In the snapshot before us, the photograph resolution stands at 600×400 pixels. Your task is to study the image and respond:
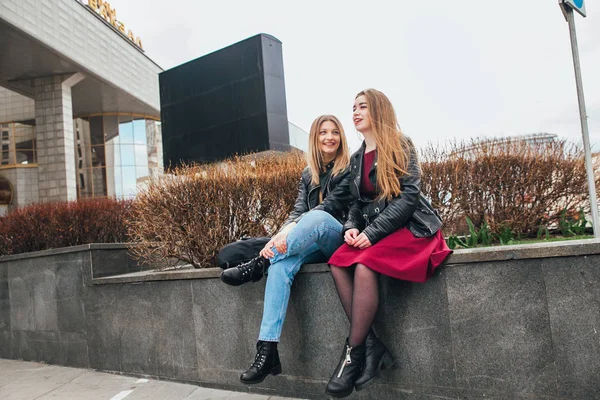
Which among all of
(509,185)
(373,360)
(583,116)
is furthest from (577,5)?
(373,360)

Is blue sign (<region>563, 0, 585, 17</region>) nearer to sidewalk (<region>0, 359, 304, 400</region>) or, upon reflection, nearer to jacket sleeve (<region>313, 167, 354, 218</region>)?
jacket sleeve (<region>313, 167, 354, 218</region>)

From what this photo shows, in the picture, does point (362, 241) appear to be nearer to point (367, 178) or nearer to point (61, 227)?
point (367, 178)

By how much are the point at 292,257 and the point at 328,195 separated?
630mm

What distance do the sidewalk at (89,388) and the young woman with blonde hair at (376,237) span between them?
3.69 ft

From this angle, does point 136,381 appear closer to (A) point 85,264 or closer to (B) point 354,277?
(A) point 85,264

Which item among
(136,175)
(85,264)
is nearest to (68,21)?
(136,175)

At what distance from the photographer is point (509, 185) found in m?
5.62

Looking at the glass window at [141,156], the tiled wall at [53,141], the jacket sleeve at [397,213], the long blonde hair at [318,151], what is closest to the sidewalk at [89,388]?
the jacket sleeve at [397,213]

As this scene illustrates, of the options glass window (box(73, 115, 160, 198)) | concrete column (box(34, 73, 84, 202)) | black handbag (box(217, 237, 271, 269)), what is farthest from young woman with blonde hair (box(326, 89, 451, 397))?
glass window (box(73, 115, 160, 198))

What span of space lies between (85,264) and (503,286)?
14.6 feet

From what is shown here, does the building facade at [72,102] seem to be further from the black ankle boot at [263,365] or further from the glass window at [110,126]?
the black ankle boot at [263,365]

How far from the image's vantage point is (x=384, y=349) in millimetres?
3465

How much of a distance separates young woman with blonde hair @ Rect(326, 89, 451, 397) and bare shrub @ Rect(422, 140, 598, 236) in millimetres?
2178

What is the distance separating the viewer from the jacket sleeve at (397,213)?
3.42 m
